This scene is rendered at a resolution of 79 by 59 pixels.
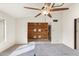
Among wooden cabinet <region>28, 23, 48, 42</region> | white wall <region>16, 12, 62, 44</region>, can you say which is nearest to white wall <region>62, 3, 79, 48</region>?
white wall <region>16, 12, 62, 44</region>

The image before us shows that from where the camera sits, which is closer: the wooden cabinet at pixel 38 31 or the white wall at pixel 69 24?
the wooden cabinet at pixel 38 31

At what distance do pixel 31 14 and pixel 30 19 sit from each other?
0.09 meters

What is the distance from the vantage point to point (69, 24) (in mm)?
2230

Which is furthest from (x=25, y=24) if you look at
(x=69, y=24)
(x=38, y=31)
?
(x=69, y=24)

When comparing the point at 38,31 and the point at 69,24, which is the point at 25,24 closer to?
the point at 38,31

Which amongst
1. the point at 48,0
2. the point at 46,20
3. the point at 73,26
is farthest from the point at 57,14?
the point at 48,0

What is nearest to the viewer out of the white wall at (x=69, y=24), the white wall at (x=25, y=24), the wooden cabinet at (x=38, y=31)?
the wooden cabinet at (x=38, y=31)

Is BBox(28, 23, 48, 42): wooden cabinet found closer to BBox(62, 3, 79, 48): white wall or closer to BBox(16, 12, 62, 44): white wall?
BBox(16, 12, 62, 44): white wall

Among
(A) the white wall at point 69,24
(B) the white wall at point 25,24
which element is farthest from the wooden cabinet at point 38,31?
(A) the white wall at point 69,24

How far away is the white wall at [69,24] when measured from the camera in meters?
2.10

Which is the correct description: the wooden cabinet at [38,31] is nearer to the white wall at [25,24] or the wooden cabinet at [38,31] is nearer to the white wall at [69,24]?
the white wall at [25,24]

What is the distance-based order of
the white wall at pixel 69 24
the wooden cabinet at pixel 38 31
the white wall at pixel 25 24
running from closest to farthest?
the wooden cabinet at pixel 38 31 → the white wall at pixel 25 24 → the white wall at pixel 69 24

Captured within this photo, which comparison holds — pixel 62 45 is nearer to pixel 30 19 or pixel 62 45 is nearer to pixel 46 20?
pixel 46 20

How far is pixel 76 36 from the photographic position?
7.27 ft
